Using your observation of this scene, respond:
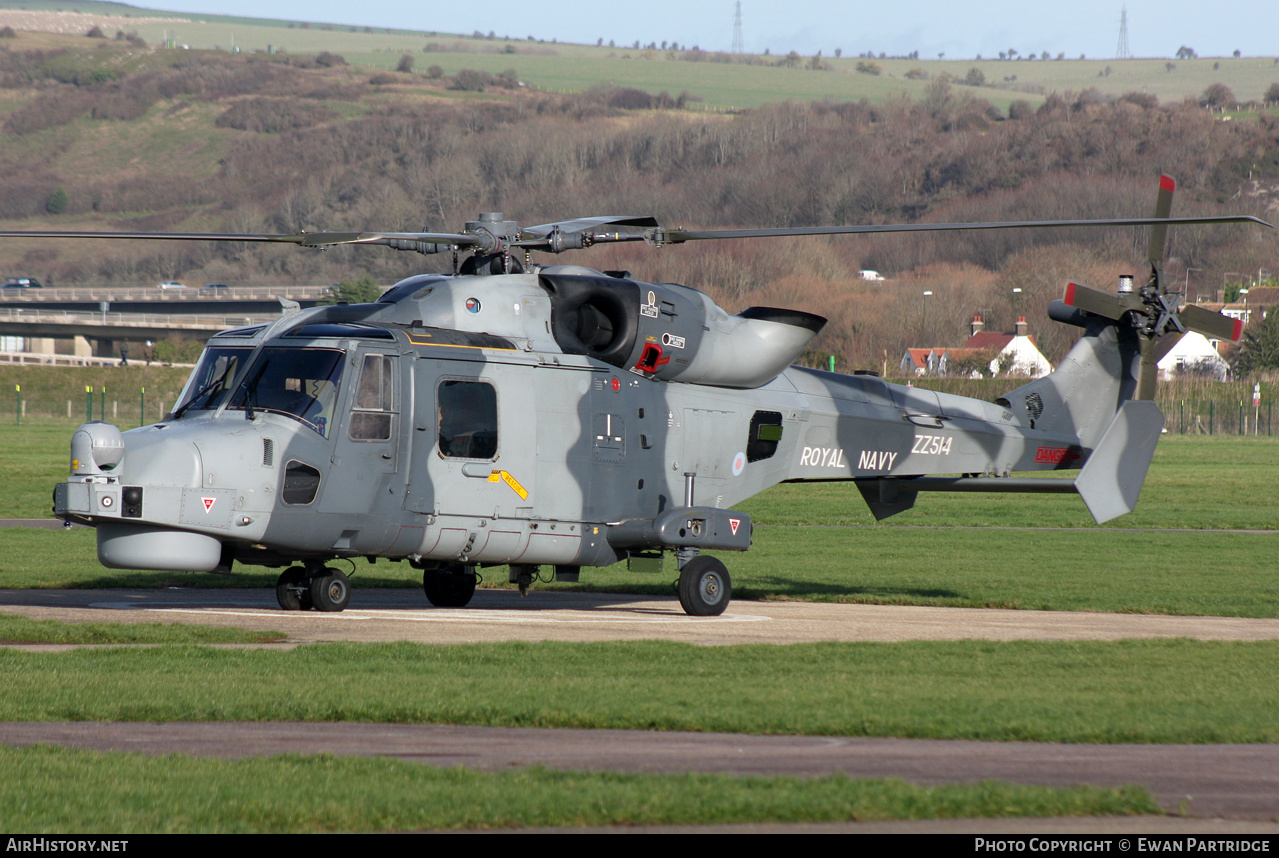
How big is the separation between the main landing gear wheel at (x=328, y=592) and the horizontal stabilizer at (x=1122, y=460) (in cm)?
908

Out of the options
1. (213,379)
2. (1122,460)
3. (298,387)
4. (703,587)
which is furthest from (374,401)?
(1122,460)

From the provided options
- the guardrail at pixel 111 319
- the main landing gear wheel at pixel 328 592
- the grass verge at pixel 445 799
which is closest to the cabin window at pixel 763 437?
the main landing gear wheel at pixel 328 592

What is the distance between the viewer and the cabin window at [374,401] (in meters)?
15.7

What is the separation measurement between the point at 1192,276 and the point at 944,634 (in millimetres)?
172936

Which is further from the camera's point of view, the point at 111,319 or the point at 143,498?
the point at 111,319

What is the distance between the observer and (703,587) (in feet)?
58.1

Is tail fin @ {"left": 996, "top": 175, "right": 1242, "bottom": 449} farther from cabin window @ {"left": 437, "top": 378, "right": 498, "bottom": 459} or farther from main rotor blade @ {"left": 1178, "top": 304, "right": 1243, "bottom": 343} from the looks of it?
cabin window @ {"left": 437, "top": 378, "right": 498, "bottom": 459}

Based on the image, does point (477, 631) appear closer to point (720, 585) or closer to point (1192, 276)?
point (720, 585)

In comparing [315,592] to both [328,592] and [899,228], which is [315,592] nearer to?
[328,592]

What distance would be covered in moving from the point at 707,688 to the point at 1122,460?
8.73 m

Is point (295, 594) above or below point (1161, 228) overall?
below

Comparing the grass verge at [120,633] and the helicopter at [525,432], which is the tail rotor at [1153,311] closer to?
the helicopter at [525,432]
